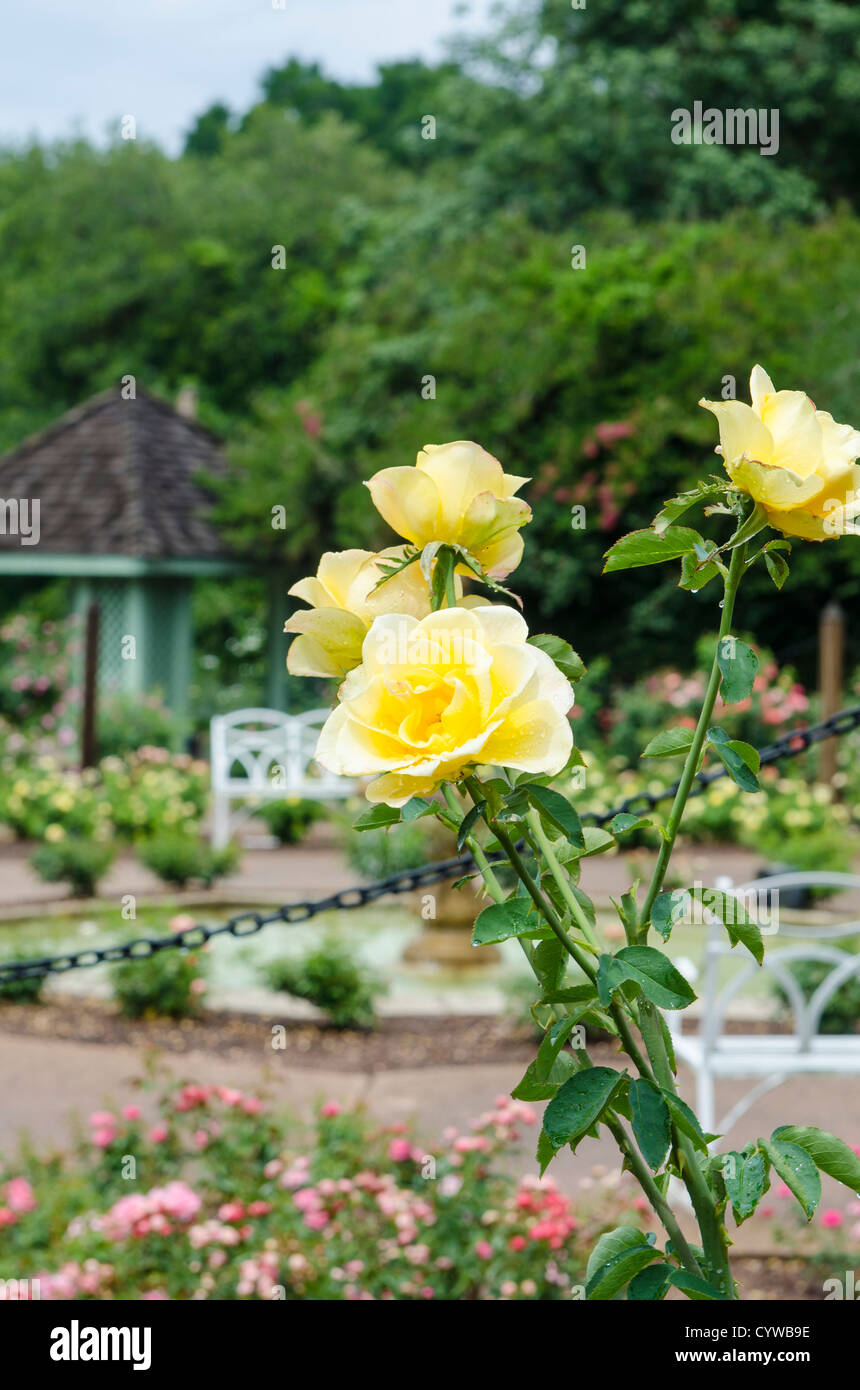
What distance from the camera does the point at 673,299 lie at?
12.6 meters

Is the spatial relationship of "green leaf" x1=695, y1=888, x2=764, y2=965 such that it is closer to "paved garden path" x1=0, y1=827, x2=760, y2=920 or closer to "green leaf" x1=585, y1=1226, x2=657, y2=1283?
"green leaf" x1=585, y1=1226, x2=657, y2=1283

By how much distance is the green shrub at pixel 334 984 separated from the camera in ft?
19.3

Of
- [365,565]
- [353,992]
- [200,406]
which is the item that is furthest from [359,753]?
[200,406]

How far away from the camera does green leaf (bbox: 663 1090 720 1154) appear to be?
29.5 inches

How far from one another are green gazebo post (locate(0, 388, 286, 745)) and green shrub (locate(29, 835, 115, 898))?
221 inches

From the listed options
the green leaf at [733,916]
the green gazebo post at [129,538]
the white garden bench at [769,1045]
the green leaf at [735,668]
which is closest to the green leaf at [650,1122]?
the green leaf at [733,916]

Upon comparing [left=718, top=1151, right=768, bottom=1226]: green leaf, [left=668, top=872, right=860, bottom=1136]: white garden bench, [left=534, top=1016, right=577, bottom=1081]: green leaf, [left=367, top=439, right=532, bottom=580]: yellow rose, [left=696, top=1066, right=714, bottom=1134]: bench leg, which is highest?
[left=367, top=439, right=532, bottom=580]: yellow rose

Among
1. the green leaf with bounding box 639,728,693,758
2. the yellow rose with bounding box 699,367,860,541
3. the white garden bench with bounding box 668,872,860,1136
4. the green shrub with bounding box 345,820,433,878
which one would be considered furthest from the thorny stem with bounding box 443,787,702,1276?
the green shrub with bounding box 345,820,433,878

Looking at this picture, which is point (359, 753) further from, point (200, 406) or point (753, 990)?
point (200, 406)

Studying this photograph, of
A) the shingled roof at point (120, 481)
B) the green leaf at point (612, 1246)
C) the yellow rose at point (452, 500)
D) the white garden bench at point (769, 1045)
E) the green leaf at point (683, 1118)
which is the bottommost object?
the white garden bench at point (769, 1045)

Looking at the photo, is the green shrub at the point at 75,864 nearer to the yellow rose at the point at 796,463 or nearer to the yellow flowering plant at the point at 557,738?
the yellow flowering plant at the point at 557,738

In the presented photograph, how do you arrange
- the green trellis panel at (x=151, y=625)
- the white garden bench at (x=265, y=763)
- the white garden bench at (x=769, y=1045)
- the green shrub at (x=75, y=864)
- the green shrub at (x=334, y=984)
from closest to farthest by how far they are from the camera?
the white garden bench at (x=769, y=1045) → the green shrub at (x=334, y=984) → the green shrub at (x=75, y=864) → the white garden bench at (x=265, y=763) → the green trellis panel at (x=151, y=625)

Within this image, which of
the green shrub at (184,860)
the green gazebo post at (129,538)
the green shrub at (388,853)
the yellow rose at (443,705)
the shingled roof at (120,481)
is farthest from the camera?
the shingled roof at (120,481)
